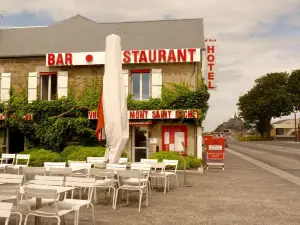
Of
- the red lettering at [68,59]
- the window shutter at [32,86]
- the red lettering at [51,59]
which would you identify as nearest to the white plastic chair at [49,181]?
the red lettering at [68,59]

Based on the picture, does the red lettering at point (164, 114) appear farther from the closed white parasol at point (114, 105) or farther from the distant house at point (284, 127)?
the distant house at point (284, 127)

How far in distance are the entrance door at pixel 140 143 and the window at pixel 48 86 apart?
4.71 meters

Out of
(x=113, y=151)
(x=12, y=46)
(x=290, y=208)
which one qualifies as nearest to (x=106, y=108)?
(x=113, y=151)

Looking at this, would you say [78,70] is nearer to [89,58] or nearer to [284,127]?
[89,58]

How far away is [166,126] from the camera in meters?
17.7

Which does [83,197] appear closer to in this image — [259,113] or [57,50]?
[57,50]

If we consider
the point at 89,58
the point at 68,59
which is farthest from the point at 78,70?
the point at 89,58

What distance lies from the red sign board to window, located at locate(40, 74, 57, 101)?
326 inches

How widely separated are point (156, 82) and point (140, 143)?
3.12 meters

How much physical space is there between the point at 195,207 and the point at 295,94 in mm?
56477

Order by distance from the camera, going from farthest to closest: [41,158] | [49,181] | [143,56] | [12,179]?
[143,56] < [41,158] < [12,179] < [49,181]

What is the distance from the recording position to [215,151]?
16344mm

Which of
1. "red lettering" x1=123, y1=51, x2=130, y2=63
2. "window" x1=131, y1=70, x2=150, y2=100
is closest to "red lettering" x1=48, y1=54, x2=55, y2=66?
"red lettering" x1=123, y1=51, x2=130, y2=63

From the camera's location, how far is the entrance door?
1794cm
